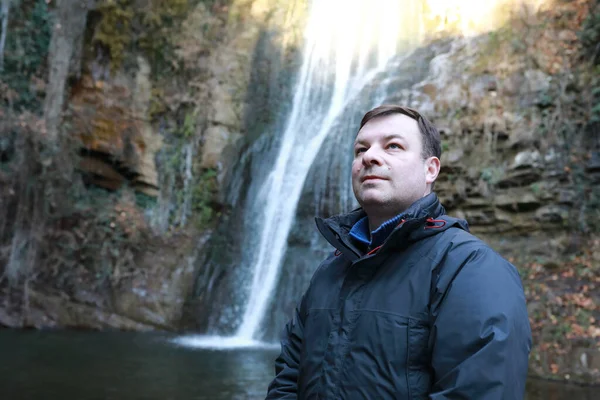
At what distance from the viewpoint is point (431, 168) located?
191cm

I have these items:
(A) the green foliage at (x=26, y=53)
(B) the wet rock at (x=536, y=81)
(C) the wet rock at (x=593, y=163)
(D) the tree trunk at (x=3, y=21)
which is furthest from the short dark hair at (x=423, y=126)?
(D) the tree trunk at (x=3, y=21)

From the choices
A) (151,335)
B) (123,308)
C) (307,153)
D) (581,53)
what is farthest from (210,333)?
(581,53)

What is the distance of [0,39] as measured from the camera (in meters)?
12.1

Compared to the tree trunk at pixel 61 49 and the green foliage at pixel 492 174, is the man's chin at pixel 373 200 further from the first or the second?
the tree trunk at pixel 61 49

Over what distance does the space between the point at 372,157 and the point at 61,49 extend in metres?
12.5

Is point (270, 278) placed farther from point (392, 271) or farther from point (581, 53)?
point (392, 271)

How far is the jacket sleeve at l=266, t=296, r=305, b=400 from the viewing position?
2.00 metres

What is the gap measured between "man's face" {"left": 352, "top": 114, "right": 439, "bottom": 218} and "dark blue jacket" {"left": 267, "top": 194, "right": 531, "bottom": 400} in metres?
0.08

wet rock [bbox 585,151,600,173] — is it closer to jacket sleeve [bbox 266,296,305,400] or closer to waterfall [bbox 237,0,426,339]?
waterfall [bbox 237,0,426,339]

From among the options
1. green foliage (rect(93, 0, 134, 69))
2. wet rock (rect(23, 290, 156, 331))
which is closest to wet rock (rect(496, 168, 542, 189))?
wet rock (rect(23, 290, 156, 331))

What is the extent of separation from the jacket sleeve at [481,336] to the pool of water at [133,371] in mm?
4743

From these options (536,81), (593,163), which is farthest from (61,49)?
(593,163)

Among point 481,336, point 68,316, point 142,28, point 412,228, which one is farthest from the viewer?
point 142,28

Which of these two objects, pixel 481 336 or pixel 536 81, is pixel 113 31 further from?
pixel 481 336
